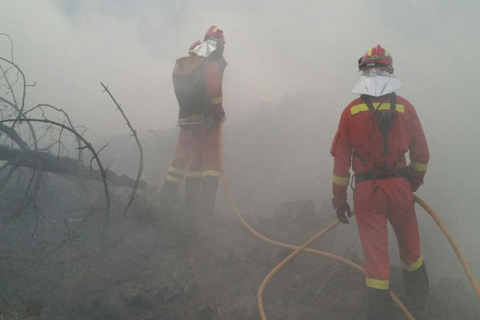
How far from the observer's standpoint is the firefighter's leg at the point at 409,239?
2248 millimetres

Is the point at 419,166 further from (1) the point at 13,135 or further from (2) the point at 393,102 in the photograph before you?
(1) the point at 13,135

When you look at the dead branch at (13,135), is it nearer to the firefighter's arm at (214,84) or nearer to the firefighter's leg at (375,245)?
the firefighter's arm at (214,84)

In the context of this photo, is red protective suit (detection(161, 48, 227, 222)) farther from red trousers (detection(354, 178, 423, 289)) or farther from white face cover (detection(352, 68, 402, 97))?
red trousers (detection(354, 178, 423, 289))

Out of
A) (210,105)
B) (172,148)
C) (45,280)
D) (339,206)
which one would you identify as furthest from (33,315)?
(172,148)

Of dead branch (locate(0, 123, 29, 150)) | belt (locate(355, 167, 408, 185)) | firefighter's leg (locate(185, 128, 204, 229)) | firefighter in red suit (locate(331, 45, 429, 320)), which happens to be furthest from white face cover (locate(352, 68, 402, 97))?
dead branch (locate(0, 123, 29, 150))

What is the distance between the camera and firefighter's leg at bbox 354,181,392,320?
7.16ft

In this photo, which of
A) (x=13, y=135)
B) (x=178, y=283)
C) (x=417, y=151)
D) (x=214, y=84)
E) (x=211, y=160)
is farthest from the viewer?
(x=211, y=160)

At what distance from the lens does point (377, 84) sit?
2234mm

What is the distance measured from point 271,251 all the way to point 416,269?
4.72 feet

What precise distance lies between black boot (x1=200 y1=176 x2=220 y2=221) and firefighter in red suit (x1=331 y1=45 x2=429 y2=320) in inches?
77.8

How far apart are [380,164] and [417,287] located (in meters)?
1.00

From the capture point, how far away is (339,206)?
2498 millimetres

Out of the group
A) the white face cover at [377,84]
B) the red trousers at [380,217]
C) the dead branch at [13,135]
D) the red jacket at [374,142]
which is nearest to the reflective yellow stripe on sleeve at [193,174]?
the dead branch at [13,135]

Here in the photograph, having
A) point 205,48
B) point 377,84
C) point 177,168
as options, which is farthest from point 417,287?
point 205,48
